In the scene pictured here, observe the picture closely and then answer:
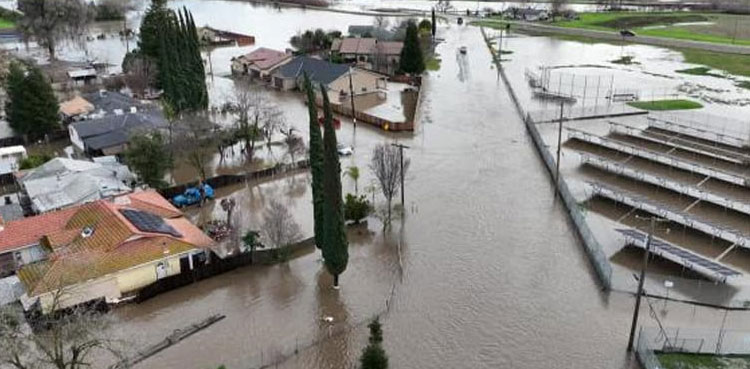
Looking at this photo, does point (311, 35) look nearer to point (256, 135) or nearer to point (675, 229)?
point (256, 135)

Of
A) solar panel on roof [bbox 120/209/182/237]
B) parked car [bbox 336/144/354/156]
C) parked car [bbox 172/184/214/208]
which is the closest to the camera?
solar panel on roof [bbox 120/209/182/237]

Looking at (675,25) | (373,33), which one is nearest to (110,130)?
(373,33)

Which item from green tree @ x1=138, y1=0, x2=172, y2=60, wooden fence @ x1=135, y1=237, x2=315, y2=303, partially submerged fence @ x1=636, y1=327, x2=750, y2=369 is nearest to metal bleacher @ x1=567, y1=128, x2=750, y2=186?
partially submerged fence @ x1=636, y1=327, x2=750, y2=369

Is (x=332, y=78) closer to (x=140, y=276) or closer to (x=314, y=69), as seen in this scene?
(x=314, y=69)

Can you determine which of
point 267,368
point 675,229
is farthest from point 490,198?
point 267,368

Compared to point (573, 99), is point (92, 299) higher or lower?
lower

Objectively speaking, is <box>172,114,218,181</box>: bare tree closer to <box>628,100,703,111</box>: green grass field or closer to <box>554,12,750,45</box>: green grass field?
<box>628,100,703,111</box>: green grass field
